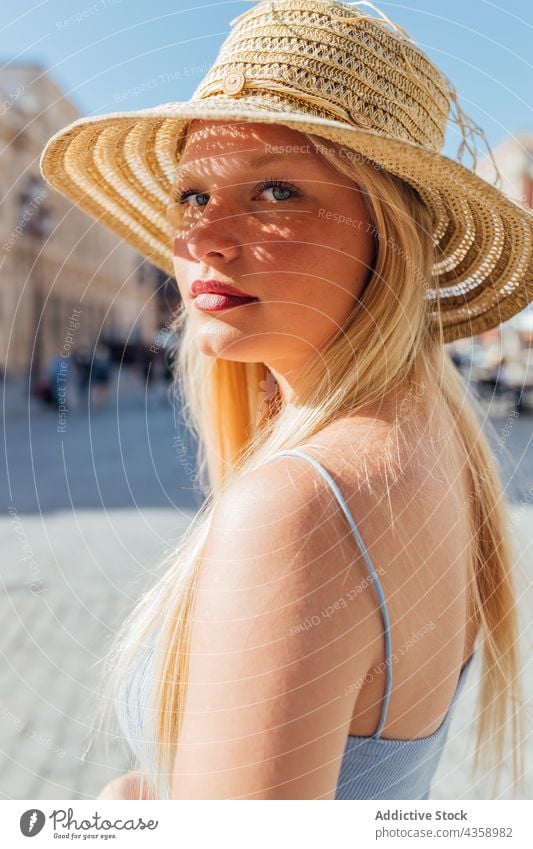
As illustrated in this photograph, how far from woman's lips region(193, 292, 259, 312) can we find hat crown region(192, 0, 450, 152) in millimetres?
268

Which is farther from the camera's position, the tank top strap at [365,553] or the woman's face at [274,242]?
the woman's face at [274,242]

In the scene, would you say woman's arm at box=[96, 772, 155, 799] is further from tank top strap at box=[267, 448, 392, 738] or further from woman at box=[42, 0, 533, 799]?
tank top strap at box=[267, 448, 392, 738]

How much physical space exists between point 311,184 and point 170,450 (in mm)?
10913

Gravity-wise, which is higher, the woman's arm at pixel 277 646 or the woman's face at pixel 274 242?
the woman's face at pixel 274 242

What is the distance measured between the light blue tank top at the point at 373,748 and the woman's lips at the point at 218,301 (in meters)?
0.27

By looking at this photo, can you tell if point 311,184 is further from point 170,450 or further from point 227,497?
point 170,450

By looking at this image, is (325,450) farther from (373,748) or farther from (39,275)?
(39,275)

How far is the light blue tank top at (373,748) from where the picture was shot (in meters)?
0.88

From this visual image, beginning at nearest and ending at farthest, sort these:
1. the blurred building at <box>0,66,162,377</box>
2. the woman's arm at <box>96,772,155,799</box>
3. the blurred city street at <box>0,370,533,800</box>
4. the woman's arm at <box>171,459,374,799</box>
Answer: the woman's arm at <box>171,459,374,799</box> → the woman's arm at <box>96,772,155,799</box> → the blurred city street at <box>0,370,533,800</box> → the blurred building at <box>0,66,162,377</box>

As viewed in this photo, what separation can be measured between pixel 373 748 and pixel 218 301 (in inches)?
25.9

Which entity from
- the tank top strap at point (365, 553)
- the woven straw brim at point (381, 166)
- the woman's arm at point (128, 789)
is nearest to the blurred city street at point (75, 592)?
the woven straw brim at point (381, 166)

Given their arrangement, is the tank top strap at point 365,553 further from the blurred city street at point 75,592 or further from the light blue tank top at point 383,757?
the blurred city street at point 75,592

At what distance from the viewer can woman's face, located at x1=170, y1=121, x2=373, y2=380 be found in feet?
3.51

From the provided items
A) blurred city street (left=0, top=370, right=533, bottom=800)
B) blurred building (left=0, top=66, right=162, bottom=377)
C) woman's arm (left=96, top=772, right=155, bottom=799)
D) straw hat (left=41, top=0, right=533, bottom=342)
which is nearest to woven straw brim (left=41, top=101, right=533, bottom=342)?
straw hat (left=41, top=0, right=533, bottom=342)
